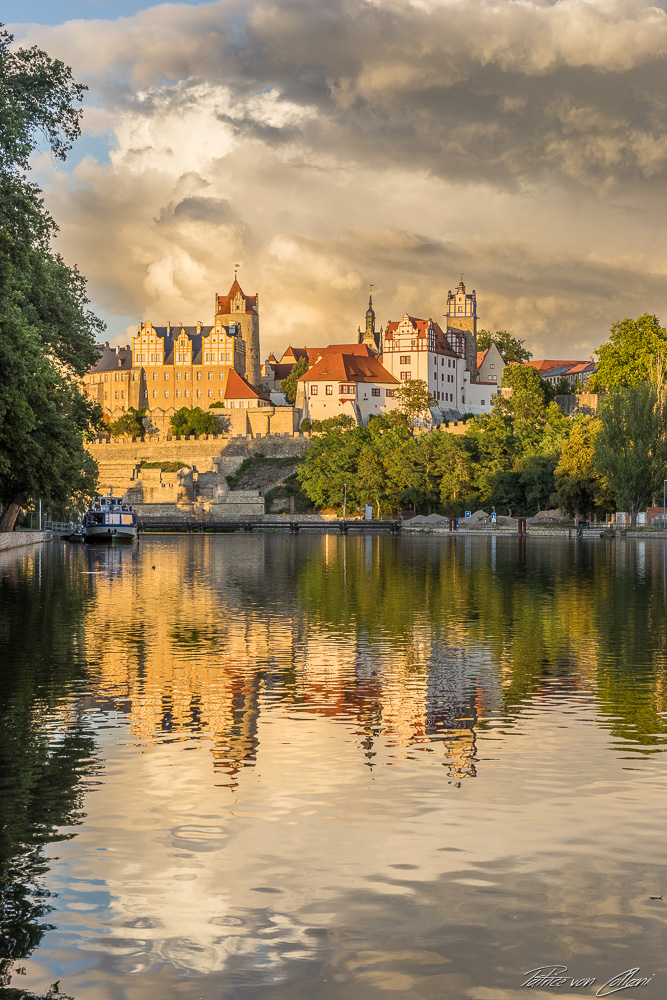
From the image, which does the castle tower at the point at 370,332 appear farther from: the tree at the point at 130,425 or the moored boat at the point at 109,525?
the moored boat at the point at 109,525

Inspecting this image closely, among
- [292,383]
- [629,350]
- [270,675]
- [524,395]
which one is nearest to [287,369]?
[292,383]

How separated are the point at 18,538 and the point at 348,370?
82536 millimetres

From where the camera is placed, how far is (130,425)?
486 feet

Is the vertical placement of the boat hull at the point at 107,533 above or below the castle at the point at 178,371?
below

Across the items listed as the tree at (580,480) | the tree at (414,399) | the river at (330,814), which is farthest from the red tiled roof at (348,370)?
the river at (330,814)

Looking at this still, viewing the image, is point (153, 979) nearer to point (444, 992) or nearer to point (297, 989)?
point (297, 989)

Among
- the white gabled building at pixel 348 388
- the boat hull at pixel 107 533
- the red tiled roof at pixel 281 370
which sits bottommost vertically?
the boat hull at pixel 107 533

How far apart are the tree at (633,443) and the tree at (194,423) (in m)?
74.3

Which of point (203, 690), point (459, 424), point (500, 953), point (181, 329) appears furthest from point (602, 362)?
point (500, 953)

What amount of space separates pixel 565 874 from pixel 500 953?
131 cm

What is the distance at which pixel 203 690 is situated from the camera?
45.5 ft

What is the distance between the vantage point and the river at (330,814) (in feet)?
19.6

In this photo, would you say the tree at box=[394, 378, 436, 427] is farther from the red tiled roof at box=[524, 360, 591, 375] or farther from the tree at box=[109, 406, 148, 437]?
the red tiled roof at box=[524, 360, 591, 375]

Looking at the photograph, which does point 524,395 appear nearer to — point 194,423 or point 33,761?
point 194,423
